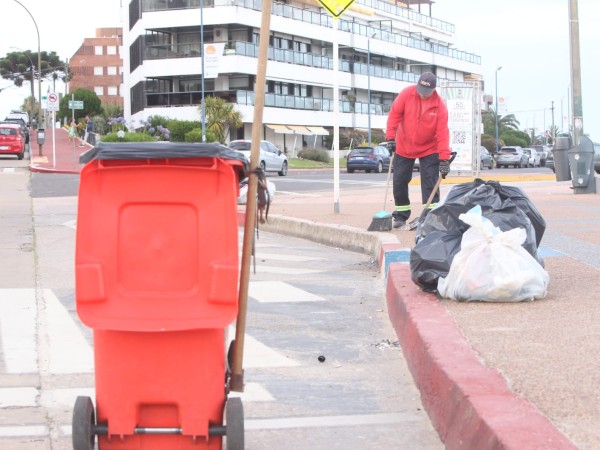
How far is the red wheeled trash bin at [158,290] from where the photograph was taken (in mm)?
3961

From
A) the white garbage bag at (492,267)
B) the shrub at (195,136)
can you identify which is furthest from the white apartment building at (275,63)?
the white garbage bag at (492,267)

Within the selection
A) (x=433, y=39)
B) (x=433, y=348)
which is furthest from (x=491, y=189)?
(x=433, y=39)

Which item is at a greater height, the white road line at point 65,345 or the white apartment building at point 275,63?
the white apartment building at point 275,63

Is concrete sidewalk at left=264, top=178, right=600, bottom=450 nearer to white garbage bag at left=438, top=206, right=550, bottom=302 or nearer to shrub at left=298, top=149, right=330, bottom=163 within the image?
white garbage bag at left=438, top=206, right=550, bottom=302

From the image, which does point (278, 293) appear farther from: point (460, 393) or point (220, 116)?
point (220, 116)

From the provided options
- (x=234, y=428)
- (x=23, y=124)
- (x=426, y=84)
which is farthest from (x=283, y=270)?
(x=23, y=124)

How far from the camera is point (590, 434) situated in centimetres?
360

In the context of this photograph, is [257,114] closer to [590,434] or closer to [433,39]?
[590,434]

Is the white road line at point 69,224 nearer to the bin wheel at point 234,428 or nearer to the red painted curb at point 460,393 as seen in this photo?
the red painted curb at point 460,393

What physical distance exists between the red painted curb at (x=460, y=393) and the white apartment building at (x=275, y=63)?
5088 cm

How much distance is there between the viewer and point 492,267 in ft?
21.2

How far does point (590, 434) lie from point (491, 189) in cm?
384

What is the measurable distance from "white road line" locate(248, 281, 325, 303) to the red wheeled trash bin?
15.2 feet

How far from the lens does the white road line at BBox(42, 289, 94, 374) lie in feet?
20.4
